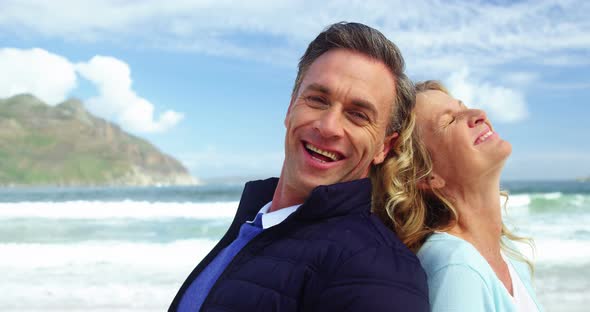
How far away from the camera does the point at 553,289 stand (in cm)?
683

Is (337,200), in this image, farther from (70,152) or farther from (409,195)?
(70,152)

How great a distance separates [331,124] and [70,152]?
6078 inches

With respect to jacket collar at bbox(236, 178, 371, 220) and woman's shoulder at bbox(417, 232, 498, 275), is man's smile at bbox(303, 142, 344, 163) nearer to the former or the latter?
jacket collar at bbox(236, 178, 371, 220)

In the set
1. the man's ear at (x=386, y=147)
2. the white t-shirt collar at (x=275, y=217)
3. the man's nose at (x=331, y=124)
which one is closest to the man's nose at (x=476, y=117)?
the man's ear at (x=386, y=147)

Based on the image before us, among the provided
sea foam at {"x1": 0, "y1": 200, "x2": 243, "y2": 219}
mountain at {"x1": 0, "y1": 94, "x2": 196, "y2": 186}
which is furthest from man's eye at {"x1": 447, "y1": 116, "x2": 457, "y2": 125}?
mountain at {"x1": 0, "y1": 94, "x2": 196, "y2": 186}

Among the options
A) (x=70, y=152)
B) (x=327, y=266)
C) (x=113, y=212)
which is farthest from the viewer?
(x=70, y=152)

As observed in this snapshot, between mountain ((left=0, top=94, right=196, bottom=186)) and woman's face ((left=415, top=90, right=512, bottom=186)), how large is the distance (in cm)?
13625

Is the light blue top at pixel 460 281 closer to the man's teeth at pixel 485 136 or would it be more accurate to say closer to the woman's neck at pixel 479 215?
the woman's neck at pixel 479 215

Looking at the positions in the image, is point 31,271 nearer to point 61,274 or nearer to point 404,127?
point 61,274

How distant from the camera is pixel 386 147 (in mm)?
2451

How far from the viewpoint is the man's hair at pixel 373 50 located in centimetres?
220

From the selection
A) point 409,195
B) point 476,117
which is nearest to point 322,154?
point 409,195

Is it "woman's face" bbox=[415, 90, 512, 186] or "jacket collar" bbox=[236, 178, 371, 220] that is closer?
"jacket collar" bbox=[236, 178, 371, 220]

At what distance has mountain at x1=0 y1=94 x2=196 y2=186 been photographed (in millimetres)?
134375
